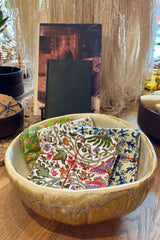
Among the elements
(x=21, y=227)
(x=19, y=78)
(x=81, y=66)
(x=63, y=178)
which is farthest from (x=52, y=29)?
(x=21, y=227)

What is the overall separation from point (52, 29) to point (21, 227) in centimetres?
95

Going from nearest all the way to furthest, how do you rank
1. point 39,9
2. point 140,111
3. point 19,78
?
point 140,111 → point 39,9 → point 19,78

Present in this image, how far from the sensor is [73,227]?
57 centimetres

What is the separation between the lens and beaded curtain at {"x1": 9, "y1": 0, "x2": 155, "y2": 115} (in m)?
1.14

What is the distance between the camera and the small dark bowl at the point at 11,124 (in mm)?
931

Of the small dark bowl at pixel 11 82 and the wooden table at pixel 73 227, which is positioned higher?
the small dark bowl at pixel 11 82

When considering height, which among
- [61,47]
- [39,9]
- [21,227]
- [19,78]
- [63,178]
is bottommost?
[21,227]

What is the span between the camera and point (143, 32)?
50.3 inches

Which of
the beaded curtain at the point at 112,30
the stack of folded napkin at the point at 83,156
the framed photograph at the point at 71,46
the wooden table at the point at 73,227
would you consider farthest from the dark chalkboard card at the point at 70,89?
the wooden table at the point at 73,227

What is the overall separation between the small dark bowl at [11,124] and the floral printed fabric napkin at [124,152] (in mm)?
377

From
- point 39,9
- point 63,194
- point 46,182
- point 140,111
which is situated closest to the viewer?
point 63,194

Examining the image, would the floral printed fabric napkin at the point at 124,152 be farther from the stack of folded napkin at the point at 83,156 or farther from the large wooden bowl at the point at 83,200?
the large wooden bowl at the point at 83,200

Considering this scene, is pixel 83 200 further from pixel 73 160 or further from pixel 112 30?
pixel 112 30

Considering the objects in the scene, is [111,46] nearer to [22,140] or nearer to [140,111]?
[140,111]
